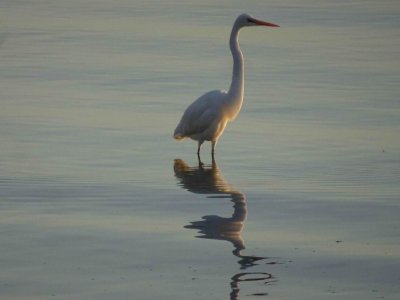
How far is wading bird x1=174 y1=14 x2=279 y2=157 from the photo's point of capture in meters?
14.5

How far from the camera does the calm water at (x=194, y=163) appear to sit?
8.79 m

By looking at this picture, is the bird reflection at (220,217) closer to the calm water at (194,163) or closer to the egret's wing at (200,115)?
the calm water at (194,163)

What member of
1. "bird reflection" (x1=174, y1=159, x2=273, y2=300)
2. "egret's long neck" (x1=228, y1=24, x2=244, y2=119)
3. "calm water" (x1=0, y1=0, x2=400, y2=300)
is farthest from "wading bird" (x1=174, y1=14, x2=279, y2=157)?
"bird reflection" (x1=174, y1=159, x2=273, y2=300)

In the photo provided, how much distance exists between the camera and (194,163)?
45.8ft

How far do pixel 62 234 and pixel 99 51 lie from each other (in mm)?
11441

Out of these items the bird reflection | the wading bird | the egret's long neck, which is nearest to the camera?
the bird reflection

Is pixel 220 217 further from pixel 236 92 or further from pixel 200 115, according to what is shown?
pixel 236 92

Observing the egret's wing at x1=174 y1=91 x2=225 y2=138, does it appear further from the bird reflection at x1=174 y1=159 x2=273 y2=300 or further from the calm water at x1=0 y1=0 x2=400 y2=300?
the bird reflection at x1=174 y1=159 x2=273 y2=300

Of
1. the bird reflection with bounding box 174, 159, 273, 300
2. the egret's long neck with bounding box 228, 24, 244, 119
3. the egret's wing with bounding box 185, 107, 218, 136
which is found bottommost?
the bird reflection with bounding box 174, 159, 273, 300

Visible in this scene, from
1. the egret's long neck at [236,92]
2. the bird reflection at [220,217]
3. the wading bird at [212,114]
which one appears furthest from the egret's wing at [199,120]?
the bird reflection at [220,217]

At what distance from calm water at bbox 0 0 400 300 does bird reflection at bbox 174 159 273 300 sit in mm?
25

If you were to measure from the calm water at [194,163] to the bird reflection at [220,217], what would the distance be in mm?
25

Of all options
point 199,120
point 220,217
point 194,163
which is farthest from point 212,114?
point 220,217

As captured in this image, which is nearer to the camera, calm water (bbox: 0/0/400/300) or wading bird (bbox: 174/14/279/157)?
calm water (bbox: 0/0/400/300)
